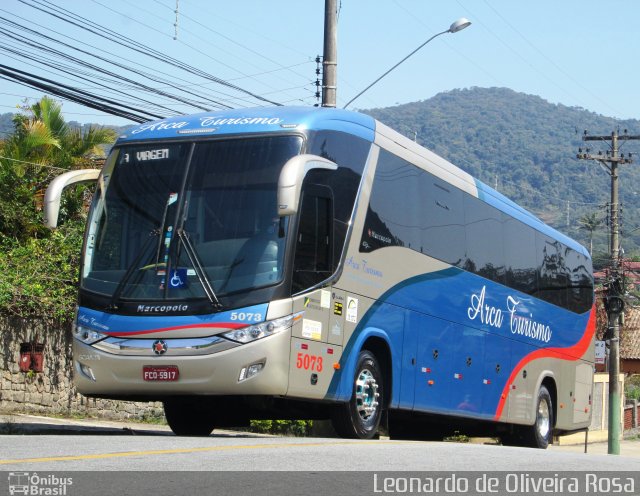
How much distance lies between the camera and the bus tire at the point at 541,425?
2084 cm

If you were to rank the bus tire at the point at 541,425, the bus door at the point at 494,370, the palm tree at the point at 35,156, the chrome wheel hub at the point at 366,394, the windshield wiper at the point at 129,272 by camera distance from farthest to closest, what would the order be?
the palm tree at the point at 35,156
the bus tire at the point at 541,425
the bus door at the point at 494,370
the chrome wheel hub at the point at 366,394
the windshield wiper at the point at 129,272

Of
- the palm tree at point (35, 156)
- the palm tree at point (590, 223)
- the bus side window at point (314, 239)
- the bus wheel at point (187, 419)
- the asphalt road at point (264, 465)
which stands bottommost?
the asphalt road at point (264, 465)

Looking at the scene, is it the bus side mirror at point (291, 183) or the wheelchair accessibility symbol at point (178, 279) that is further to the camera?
the wheelchair accessibility symbol at point (178, 279)

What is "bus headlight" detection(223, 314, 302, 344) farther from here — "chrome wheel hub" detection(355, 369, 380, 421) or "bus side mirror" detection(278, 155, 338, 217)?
"chrome wheel hub" detection(355, 369, 380, 421)

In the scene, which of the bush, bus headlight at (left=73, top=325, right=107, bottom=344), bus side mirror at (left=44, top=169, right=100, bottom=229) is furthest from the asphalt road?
the bush

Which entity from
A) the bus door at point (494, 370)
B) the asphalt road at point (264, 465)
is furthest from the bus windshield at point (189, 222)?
the bus door at point (494, 370)

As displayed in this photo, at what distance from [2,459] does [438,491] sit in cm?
321

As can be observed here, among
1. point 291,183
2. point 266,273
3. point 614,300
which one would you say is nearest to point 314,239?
point 266,273

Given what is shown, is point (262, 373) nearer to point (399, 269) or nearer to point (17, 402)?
point (399, 269)

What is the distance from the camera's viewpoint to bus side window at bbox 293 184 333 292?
495 inches

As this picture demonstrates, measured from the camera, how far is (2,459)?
336 inches

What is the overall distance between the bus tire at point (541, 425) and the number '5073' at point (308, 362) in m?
8.87

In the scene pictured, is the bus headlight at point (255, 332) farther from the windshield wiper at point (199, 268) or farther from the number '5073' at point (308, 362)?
the number '5073' at point (308, 362)

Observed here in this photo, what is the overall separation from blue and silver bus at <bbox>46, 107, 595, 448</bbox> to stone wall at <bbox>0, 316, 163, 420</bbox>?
7.14 metres
